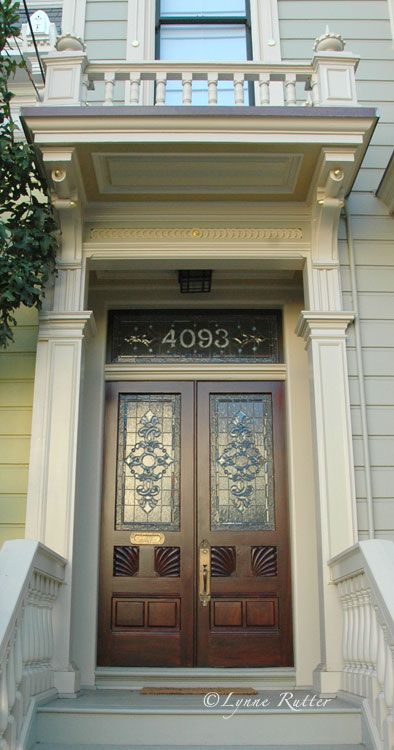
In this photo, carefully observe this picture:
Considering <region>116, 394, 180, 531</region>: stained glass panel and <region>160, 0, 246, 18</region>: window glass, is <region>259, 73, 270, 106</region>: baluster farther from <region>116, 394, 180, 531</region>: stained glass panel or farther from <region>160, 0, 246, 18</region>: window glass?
<region>116, 394, 180, 531</region>: stained glass panel

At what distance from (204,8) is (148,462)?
12.8ft

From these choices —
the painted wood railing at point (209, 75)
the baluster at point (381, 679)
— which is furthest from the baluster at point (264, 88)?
the baluster at point (381, 679)

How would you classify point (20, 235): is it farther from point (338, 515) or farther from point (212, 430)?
point (338, 515)

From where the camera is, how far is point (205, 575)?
5.52 meters

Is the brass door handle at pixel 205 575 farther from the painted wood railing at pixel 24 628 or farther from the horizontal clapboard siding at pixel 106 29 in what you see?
the horizontal clapboard siding at pixel 106 29

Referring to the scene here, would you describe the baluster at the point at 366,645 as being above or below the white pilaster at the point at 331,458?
below

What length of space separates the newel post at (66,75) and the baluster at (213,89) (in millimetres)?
828

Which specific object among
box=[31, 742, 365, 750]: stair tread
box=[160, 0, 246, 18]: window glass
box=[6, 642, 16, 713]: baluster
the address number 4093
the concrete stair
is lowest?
box=[31, 742, 365, 750]: stair tread

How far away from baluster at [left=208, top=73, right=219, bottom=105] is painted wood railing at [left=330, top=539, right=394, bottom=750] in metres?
3.00

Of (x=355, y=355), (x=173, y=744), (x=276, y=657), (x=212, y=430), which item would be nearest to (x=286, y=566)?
(x=276, y=657)

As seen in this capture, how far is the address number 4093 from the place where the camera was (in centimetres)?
604

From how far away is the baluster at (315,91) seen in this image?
203 inches

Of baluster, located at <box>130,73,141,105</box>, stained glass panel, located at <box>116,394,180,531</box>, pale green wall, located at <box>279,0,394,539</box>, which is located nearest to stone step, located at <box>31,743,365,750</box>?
pale green wall, located at <box>279,0,394,539</box>

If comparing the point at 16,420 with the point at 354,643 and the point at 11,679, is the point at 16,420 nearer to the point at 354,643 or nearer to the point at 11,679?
the point at 11,679
